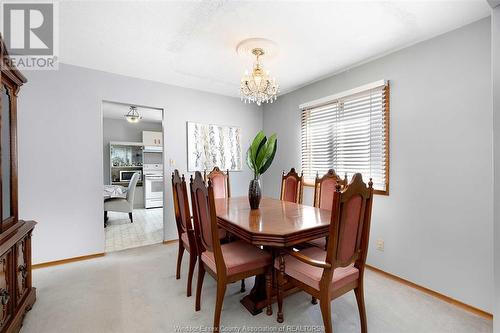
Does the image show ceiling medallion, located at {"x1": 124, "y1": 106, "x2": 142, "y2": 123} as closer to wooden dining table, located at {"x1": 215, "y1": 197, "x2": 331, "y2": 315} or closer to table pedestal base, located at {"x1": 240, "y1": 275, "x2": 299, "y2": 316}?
wooden dining table, located at {"x1": 215, "y1": 197, "x2": 331, "y2": 315}

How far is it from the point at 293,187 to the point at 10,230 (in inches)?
104

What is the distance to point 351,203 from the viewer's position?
1423 mm

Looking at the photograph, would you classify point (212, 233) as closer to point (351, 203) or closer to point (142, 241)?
point (351, 203)

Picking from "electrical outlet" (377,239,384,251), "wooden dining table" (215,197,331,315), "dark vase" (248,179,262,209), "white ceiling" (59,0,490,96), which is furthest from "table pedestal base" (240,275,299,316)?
"white ceiling" (59,0,490,96)

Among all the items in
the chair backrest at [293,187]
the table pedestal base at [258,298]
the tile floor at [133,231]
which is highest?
the chair backrest at [293,187]

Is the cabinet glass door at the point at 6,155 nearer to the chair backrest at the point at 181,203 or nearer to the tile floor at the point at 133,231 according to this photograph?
the chair backrest at the point at 181,203

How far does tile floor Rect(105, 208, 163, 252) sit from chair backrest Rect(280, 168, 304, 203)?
2.14m

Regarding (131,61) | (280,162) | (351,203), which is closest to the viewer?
(351,203)

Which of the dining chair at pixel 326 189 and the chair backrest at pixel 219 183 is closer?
the dining chair at pixel 326 189

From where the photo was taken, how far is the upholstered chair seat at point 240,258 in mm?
1666

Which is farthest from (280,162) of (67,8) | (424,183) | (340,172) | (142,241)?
(67,8)

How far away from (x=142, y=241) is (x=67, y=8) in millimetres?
3042

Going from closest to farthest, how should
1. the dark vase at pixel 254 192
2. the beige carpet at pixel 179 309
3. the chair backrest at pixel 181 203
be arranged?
the beige carpet at pixel 179 309 < the chair backrest at pixel 181 203 < the dark vase at pixel 254 192

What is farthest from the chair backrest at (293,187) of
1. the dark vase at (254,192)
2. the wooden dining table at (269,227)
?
the dark vase at (254,192)
